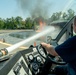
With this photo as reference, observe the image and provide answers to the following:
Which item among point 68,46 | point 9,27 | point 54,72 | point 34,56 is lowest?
point 9,27

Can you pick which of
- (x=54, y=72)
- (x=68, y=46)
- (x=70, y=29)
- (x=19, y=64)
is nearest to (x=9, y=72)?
(x=19, y=64)

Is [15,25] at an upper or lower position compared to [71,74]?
lower

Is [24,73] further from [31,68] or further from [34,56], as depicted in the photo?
[34,56]

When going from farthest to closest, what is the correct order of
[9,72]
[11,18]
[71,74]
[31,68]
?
[11,18], [31,68], [71,74], [9,72]

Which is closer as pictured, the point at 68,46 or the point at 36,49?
the point at 68,46

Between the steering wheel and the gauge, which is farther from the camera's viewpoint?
the steering wheel

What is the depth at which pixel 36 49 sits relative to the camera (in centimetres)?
348

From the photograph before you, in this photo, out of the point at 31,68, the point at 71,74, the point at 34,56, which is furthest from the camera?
the point at 34,56

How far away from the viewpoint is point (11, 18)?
72.0m

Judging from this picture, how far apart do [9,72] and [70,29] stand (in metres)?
2.34

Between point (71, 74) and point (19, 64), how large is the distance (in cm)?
60

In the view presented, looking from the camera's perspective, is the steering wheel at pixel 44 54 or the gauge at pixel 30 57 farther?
the steering wheel at pixel 44 54

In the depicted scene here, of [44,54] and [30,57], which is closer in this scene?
[30,57]

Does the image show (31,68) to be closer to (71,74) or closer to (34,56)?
(34,56)
